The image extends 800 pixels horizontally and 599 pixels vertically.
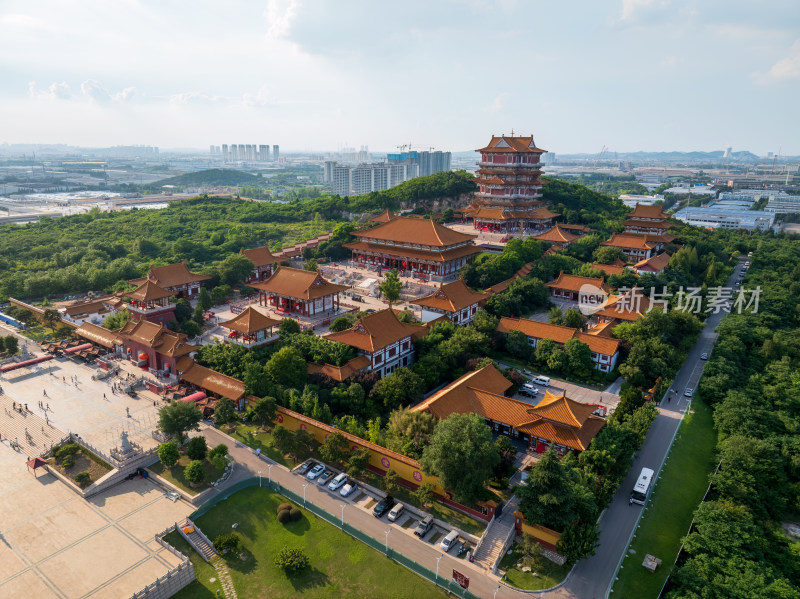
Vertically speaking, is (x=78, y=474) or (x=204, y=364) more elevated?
(x=204, y=364)

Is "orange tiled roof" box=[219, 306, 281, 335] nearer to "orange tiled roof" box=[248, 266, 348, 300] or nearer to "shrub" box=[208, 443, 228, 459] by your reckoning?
"orange tiled roof" box=[248, 266, 348, 300]

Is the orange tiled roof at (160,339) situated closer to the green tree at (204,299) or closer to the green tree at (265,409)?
the green tree at (204,299)

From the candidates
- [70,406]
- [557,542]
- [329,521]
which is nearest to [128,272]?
[70,406]

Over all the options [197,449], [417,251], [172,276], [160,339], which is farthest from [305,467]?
[417,251]

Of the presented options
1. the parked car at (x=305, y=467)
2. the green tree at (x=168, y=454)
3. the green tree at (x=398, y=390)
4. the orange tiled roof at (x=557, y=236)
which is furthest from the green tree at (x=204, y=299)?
the orange tiled roof at (x=557, y=236)

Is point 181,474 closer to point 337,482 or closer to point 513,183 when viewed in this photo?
point 337,482

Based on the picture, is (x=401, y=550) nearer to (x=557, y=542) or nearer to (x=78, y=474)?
(x=557, y=542)
